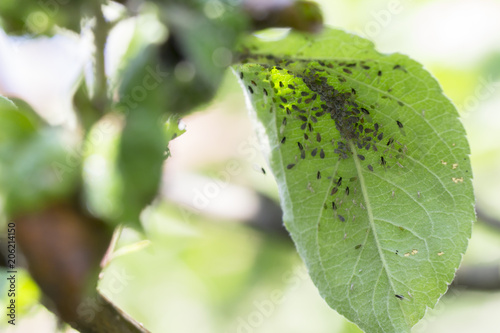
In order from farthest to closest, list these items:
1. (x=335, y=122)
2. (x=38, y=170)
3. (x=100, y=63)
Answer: (x=335, y=122) < (x=100, y=63) < (x=38, y=170)

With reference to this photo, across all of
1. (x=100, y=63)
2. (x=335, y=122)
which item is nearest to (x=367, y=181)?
(x=335, y=122)

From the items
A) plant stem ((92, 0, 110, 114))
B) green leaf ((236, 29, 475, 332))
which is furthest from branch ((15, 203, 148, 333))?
green leaf ((236, 29, 475, 332))

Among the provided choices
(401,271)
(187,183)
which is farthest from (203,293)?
(401,271)

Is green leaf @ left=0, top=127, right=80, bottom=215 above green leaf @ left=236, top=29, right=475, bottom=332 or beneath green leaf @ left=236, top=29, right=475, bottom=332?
above

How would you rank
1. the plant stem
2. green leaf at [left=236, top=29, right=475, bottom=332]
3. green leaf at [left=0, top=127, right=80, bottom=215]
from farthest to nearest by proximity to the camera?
green leaf at [left=236, top=29, right=475, bottom=332]
the plant stem
green leaf at [left=0, top=127, right=80, bottom=215]

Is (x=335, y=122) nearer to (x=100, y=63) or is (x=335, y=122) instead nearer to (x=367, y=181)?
(x=367, y=181)

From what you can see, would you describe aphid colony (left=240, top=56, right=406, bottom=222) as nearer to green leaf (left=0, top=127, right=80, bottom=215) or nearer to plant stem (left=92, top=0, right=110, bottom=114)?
plant stem (left=92, top=0, right=110, bottom=114)

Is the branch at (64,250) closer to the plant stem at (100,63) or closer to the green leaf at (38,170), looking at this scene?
the green leaf at (38,170)
